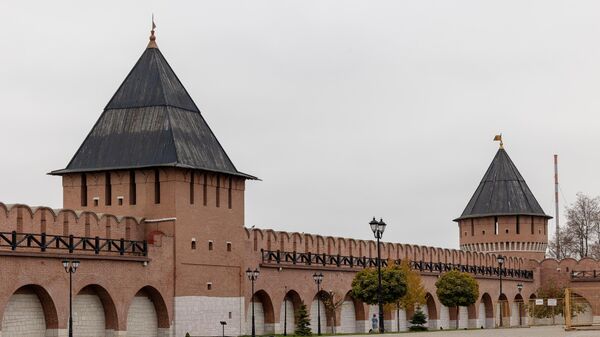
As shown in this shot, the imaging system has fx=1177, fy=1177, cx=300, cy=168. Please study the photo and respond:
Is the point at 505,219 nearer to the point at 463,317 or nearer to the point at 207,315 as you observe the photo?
the point at 463,317

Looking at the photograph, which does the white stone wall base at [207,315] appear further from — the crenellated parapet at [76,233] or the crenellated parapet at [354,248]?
the crenellated parapet at [354,248]

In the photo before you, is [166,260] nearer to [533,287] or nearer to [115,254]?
[115,254]

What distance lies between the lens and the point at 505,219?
269 ft

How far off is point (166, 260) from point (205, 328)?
11.8 feet

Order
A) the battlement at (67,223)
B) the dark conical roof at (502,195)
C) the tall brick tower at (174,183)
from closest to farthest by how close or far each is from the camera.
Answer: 1. the battlement at (67,223)
2. the tall brick tower at (174,183)
3. the dark conical roof at (502,195)

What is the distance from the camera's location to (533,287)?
8188cm

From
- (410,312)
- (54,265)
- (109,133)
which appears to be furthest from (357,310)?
(54,265)

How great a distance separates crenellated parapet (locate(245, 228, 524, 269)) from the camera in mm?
52375

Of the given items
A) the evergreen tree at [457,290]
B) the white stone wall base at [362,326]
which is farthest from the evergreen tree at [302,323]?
the evergreen tree at [457,290]

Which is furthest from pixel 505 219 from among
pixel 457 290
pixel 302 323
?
pixel 302 323

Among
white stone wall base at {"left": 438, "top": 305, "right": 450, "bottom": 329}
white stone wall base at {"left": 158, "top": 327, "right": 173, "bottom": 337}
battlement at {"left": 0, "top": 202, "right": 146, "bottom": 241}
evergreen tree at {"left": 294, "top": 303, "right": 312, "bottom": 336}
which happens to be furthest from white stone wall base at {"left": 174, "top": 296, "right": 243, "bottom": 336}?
white stone wall base at {"left": 438, "top": 305, "right": 450, "bottom": 329}

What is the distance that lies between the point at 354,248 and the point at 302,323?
33.5 ft

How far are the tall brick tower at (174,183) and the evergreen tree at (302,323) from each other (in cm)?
310

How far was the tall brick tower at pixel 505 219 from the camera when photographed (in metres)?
82.0
